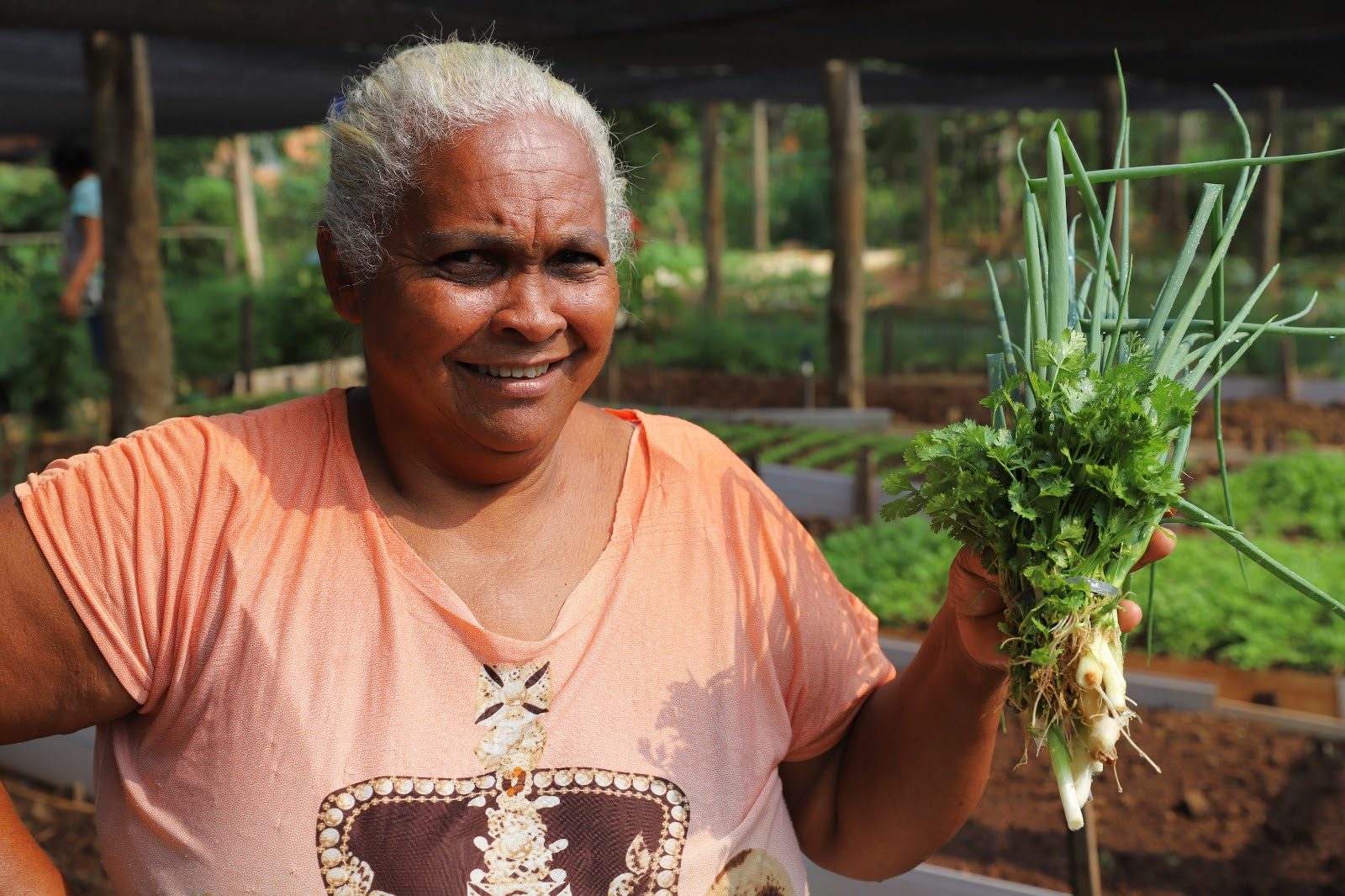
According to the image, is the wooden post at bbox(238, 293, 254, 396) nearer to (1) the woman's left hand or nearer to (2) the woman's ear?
(2) the woman's ear

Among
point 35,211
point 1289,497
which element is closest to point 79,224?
point 1289,497

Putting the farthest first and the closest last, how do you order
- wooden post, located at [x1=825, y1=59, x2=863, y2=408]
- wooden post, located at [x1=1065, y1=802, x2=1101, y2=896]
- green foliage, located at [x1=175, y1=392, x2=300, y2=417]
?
wooden post, located at [x1=825, y1=59, x2=863, y2=408]
green foliage, located at [x1=175, y1=392, x2=300, y2=417]
wooden post, located at [x1=1065, y1=802, x2=1101, y2=896]

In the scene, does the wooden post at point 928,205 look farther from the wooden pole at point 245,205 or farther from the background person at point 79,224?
the background person at point 79,224

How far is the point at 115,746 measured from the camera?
1512mm

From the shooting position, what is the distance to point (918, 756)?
5.46 feet

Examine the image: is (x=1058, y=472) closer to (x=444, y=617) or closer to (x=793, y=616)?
(x=793, y=616)

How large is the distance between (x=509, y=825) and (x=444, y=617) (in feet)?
0.88

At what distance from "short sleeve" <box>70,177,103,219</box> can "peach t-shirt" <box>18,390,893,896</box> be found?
611 cm

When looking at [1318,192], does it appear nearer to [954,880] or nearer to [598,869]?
[954,880]

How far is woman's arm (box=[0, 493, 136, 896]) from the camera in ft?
4.66

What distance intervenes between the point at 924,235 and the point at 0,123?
551 inches

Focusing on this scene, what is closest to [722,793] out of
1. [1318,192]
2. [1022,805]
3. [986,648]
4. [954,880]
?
[986,648]

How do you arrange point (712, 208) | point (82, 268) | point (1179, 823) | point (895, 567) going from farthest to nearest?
point (712, 208) → point (82, 268) → point (895, 567) → point (1179, 823)

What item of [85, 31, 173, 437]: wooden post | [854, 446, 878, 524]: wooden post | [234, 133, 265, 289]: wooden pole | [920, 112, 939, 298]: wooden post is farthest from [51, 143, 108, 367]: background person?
[920, 112, 939, 298]: wooden post
